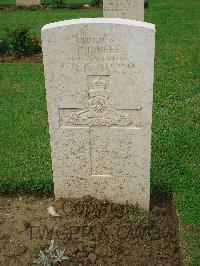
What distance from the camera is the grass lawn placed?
16.3ft

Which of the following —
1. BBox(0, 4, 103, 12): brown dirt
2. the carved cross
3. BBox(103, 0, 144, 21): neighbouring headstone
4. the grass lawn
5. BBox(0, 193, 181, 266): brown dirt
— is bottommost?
BBox(0, 193, 181, 266): brown dirt

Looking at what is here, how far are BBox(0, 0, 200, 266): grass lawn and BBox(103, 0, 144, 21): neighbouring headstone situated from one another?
96 centimetres

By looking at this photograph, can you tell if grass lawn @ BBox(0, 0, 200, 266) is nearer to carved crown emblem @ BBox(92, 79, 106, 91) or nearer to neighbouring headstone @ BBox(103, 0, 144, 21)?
neighbouring headstone @ BBox(103, 0, 144, 21)

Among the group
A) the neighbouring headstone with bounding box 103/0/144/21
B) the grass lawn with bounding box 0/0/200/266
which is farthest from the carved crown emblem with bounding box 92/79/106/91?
the neighbouring headstone with bounding box 103/0/144/21

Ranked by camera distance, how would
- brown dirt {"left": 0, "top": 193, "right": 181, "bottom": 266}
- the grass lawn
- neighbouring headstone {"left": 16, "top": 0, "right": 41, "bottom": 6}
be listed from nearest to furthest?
1. brown dirt {"left": 0, "top": 193, "right": 181, "bottom": 266}
2. the grass lawn
3. neighbouring headstone {"left": 16, "top": 0, "right": 41, "bottom": 6}

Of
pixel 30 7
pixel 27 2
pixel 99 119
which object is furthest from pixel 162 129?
pixel 27 2

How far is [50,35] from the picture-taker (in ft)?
13.0

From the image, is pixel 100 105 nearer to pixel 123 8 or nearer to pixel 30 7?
pixel 123 8

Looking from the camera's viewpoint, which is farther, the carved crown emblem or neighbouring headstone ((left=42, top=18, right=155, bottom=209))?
the carved crown emblem

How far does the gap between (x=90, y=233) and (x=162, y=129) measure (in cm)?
239

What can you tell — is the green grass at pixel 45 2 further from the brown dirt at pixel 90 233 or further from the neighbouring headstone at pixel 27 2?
the brown dirt at pixel 90 233

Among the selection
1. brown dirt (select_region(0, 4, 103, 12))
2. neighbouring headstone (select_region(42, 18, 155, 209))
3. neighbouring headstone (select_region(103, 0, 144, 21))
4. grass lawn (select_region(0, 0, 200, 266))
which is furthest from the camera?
brown dirt (select_region(0, 4, 103, 12))

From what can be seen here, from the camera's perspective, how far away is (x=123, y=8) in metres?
9.41

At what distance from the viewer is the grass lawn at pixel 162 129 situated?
496 centimetres
